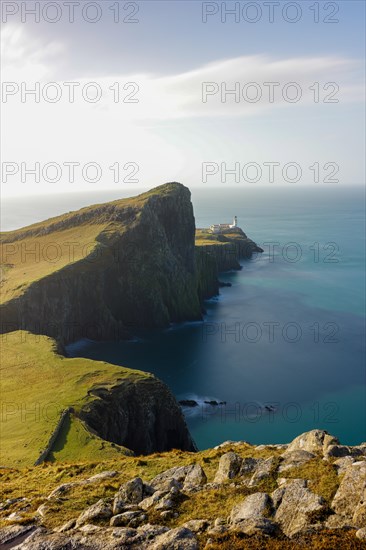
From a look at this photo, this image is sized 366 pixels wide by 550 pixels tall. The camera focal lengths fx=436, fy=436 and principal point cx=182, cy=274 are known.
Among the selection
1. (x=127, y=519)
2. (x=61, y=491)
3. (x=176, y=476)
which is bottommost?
(x=61, y=491)

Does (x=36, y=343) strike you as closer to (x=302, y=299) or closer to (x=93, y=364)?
(x=93, y=364)

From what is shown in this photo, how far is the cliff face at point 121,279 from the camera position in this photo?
108812 mm

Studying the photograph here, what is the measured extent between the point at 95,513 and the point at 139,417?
132 feet

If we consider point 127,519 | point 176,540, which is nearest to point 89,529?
point 127,519

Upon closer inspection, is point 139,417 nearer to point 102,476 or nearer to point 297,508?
point 102,476

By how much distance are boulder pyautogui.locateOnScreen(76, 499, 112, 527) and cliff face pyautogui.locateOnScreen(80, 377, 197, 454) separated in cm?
3328

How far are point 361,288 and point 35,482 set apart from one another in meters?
155

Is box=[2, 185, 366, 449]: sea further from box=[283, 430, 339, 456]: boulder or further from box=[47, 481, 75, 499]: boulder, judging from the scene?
box=[47, 481, 75, 499]: boulder

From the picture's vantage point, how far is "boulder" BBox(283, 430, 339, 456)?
81.0 ft

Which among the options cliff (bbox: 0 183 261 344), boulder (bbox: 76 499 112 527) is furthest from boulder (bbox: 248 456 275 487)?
cliff (bbox: 0 183 261 344)

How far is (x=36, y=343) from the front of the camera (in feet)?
269

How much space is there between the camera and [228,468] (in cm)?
2345

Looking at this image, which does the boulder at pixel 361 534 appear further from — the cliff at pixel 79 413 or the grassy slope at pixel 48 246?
the grassy slope at pixel 48 246

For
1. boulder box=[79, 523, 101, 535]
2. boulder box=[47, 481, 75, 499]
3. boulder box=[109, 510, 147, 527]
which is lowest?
boulder box=[47, 481, 75, 499]
